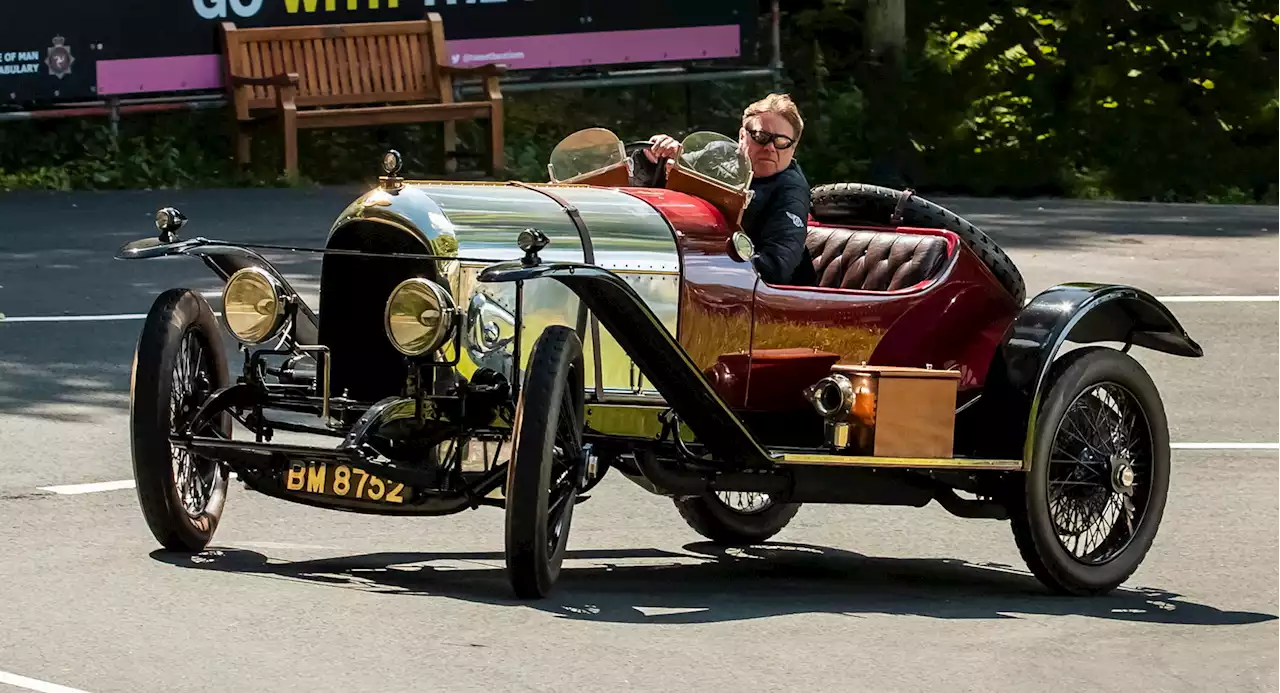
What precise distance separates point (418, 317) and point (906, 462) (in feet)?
5.15

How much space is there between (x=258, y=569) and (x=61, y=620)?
3.10 ft

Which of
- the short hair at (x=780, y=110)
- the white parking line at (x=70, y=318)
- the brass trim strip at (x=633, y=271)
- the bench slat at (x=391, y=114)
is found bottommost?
the white parking line at (x=70, y=318)

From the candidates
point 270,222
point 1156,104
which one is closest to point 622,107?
point 1156,104

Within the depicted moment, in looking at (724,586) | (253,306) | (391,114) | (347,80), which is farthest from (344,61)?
(724,586)

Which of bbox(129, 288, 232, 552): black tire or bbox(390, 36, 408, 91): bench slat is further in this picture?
bbox(390, 36, 408, 91): bench slat

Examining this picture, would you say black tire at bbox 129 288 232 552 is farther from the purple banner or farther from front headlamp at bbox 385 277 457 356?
the purple banner

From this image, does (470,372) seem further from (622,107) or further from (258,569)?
(622,107)

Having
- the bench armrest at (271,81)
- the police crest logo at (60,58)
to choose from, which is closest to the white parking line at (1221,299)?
the bench armrest at (271,81)

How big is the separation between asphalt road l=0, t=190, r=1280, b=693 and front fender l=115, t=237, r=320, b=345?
A: 2.30 ft

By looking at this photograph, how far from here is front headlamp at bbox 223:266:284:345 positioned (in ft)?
25.5

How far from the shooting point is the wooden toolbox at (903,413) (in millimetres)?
7770

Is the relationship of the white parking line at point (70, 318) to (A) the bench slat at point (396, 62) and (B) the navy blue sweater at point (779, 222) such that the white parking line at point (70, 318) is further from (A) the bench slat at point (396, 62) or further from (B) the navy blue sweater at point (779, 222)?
(A) the bench slat at point (396, 62)

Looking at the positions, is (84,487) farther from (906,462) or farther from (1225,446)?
(1225,446)

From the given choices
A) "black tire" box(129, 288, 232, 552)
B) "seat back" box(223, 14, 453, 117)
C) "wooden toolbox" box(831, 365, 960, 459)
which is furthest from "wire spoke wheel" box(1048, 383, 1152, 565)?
"seat back" box(223, 14, 453, 117)
